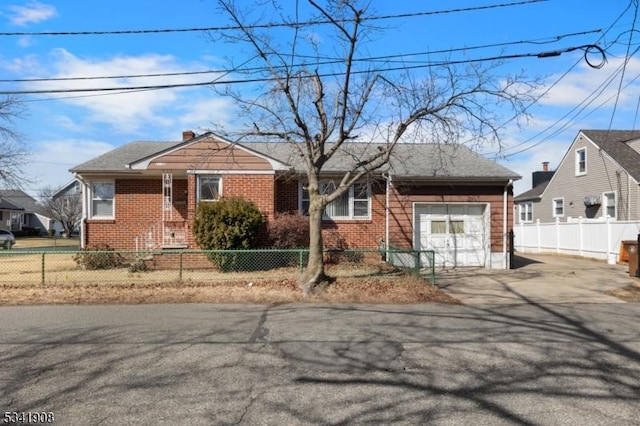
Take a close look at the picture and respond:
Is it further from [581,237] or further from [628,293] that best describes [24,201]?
[628,293]

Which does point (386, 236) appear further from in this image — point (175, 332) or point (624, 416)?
point (624, 416)

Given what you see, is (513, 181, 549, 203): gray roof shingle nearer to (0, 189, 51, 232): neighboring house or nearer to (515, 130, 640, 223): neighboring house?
(515, 130, 640, 223): neighboring house

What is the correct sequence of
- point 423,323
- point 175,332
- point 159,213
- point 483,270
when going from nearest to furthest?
point 175,332 < point 423,323 < point 483,270 < point 159,213

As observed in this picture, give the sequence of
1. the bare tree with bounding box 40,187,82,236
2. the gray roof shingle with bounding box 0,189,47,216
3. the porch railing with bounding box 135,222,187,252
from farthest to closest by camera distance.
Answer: the gray roof shingle with bounding box 0,189,47,216, the bare tree with bounding box 40,187,82,236, the porch railing with bounding box 135,222,187,252

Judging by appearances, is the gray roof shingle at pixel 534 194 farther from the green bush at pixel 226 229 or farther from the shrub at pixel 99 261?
the shrub at pixel 99 261

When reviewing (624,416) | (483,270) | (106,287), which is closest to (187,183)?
(106,287)

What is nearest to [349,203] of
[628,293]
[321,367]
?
[628,293]

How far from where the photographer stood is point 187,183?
17.6 metres

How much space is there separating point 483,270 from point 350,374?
11707mm

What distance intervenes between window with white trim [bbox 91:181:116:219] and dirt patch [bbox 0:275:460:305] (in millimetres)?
5615

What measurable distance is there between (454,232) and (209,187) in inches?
326

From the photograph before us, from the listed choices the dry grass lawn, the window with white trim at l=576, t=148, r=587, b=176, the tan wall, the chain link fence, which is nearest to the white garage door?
the tan wall

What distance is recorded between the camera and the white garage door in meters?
17.2

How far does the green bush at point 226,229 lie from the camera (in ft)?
47.9
